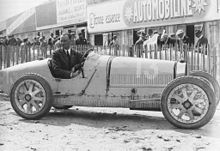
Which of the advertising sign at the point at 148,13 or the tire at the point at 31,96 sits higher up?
the advertising sign at the point at 148,13

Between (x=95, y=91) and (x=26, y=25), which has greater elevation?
(x=26, y=25)

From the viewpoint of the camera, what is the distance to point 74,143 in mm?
4230

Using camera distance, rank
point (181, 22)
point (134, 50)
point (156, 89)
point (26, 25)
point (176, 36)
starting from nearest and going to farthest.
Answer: point (156, 89)
point (134, 50)
point (176, 36)
point (181, 22)
point (26, 25)

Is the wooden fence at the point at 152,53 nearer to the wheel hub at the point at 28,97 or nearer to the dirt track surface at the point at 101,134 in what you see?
the dirt track surface at the point at 101,134

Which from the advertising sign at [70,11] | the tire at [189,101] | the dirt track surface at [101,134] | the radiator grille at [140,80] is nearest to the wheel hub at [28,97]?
the dirt track surface at [101,134]

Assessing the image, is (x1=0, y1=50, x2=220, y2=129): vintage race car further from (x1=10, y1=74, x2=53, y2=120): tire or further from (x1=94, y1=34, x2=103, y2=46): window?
(x1=94, y1=34, x2=103, y2=46): window

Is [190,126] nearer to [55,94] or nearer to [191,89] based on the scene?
[191,89]

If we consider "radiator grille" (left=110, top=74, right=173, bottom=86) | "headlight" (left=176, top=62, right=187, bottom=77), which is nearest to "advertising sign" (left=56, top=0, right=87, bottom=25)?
"radiator grille" (left=110, top=74, right=173, bottom=86)

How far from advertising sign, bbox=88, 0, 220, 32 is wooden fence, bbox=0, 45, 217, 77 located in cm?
244

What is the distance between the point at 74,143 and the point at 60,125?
3.69ft

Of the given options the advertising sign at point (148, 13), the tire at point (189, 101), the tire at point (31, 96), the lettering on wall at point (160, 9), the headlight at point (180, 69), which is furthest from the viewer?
the lettering on wall at point (160, 9)

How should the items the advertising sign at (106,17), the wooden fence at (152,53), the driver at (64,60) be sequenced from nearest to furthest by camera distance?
1. the driver at (64,60)
2. the wooden fence at (152,53)
3. the advertising sign at (106,17)

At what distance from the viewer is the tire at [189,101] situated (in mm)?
4840

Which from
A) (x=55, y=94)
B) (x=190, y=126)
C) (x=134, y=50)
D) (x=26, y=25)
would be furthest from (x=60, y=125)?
(x=26, y=25)
